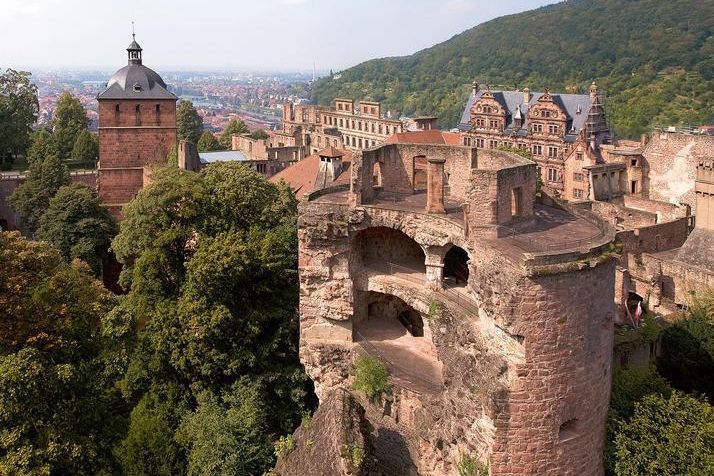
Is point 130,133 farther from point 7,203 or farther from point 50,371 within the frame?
point 50,371

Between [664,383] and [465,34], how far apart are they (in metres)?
175

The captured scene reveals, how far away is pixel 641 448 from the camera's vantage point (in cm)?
1697

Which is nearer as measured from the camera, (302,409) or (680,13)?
(302,409)

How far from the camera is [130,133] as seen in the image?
Answer: 46.2 metres

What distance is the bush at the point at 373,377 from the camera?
18688 mm

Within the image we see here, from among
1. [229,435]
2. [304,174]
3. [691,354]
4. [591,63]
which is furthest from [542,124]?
[591,63]

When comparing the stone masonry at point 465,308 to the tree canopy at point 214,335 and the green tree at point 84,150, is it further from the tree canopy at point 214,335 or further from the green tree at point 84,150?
the green tree at point 84,150

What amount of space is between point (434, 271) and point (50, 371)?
34.2 feet

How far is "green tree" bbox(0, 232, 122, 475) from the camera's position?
1953 cm

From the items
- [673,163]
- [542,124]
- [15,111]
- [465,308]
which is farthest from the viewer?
[542,124]

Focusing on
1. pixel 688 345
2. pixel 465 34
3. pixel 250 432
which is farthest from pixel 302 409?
pixel 465 34

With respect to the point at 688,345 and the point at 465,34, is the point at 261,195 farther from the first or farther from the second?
the point at 465,34

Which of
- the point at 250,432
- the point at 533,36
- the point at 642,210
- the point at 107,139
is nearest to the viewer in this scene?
the point at 250,432

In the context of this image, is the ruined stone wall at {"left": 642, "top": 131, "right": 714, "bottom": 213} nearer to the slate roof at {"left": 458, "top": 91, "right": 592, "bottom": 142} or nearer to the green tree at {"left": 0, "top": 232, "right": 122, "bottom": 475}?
the slate roof at {"left": 458, "top": 91, "right": 592, "bottom": 142}
